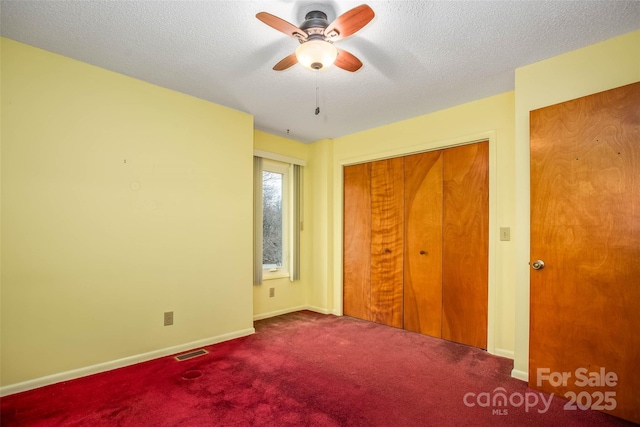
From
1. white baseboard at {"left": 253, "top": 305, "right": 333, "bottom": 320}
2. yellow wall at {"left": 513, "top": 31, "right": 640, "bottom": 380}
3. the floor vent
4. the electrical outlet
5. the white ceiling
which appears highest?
the white ceiling

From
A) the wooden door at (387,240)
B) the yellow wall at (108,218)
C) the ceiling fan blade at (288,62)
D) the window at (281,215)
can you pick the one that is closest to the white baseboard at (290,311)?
the window at (281,215)

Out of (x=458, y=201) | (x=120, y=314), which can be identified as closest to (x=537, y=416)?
(x=458, y=201)

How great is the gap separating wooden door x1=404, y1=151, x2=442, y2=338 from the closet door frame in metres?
0.17

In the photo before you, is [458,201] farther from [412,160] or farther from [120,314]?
[120,314]

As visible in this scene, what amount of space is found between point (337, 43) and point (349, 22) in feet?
1.72

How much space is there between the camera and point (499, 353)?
2883mm

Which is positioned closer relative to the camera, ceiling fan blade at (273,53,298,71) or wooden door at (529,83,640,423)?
wooden door at (529,83,640,423)

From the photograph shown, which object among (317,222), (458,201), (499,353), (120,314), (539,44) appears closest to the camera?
(539,44)

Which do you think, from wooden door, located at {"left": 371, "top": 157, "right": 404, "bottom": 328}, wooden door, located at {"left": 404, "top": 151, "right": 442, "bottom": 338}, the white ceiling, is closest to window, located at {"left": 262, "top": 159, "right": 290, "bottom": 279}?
wooden door, located at {"left": 371, "top": 157, "right": 404, "bottom": 328}

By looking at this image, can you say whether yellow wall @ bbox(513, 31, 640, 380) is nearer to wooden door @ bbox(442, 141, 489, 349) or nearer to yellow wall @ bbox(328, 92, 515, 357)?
yellow wall @ bbox(328, 92, 515, 357)

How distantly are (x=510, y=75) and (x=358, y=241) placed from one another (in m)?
2.43

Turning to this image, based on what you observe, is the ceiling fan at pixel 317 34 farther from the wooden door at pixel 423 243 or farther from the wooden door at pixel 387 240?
the wooden door at pixel 387 240

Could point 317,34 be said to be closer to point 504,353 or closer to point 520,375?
point 520,375

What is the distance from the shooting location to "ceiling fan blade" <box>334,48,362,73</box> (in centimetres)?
199
